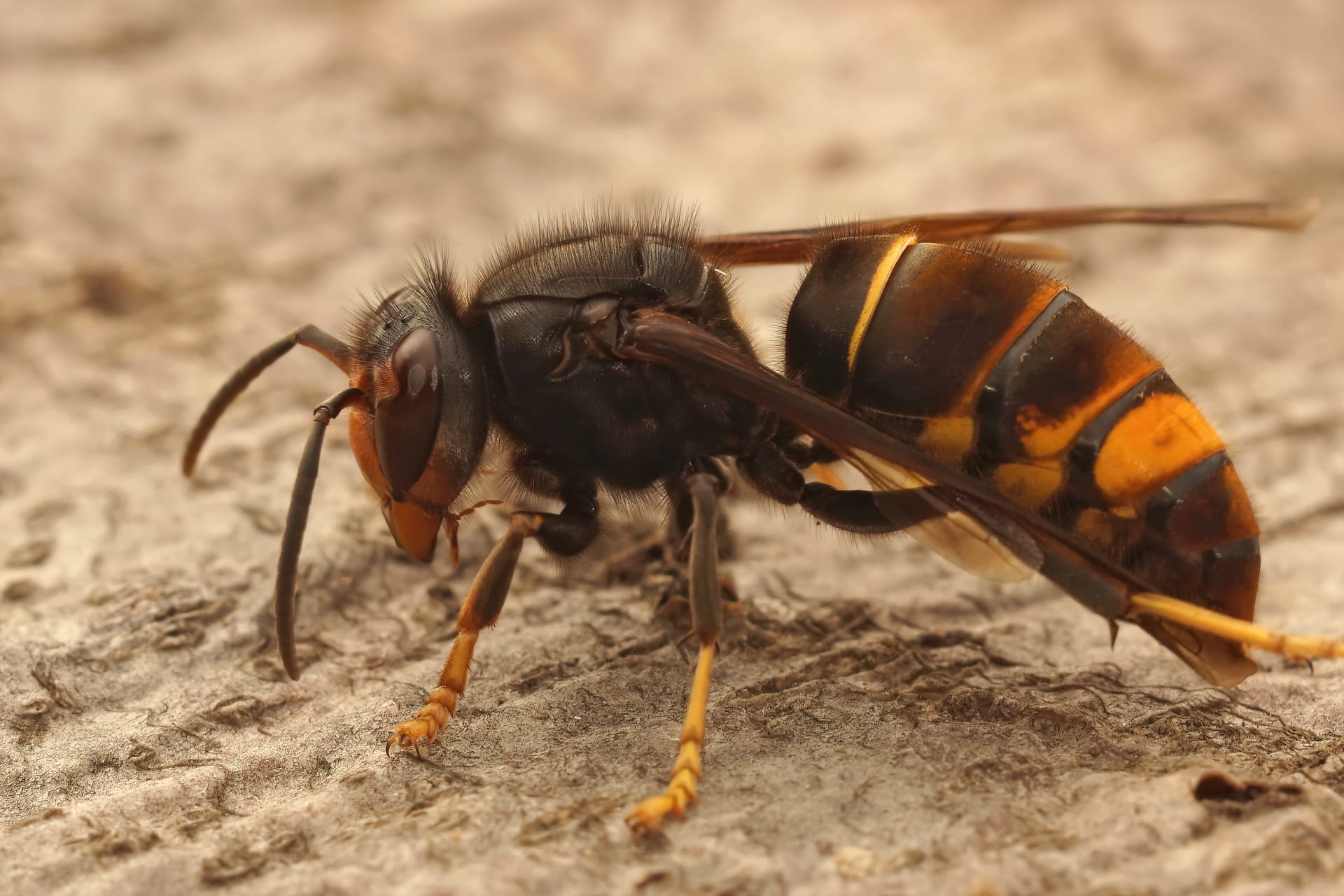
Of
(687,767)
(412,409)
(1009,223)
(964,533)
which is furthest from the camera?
(1009,223)

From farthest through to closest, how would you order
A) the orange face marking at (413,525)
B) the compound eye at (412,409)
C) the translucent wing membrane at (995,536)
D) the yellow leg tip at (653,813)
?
1. the orange face marking at (413,525)
2. the compound eye at (412,409)
3. the translucent wing membrane at (995,536)
4. the yellow leg tip at (653,813)

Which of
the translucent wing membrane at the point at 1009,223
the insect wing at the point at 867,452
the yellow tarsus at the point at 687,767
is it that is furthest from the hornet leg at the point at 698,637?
the translucent wing membrane at the point at 1009,223

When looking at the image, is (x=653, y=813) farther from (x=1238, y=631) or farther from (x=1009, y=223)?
(x=1009, y=223)

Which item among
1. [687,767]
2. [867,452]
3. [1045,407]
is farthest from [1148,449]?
[687,767]

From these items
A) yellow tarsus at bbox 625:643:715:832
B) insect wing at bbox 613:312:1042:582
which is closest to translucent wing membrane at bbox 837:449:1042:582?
insect wing at bbox 613:312:1042:582

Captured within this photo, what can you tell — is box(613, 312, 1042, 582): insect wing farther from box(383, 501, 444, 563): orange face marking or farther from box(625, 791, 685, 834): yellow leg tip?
box(625, 791, 685, 834): yellow leg tip

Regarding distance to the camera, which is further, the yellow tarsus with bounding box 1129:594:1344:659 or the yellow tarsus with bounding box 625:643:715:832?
the yellow tarsus with bounding box 1129:594:1344:659

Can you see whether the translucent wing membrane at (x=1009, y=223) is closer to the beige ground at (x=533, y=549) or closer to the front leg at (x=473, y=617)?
the beige ground at (x=533, y=549)
